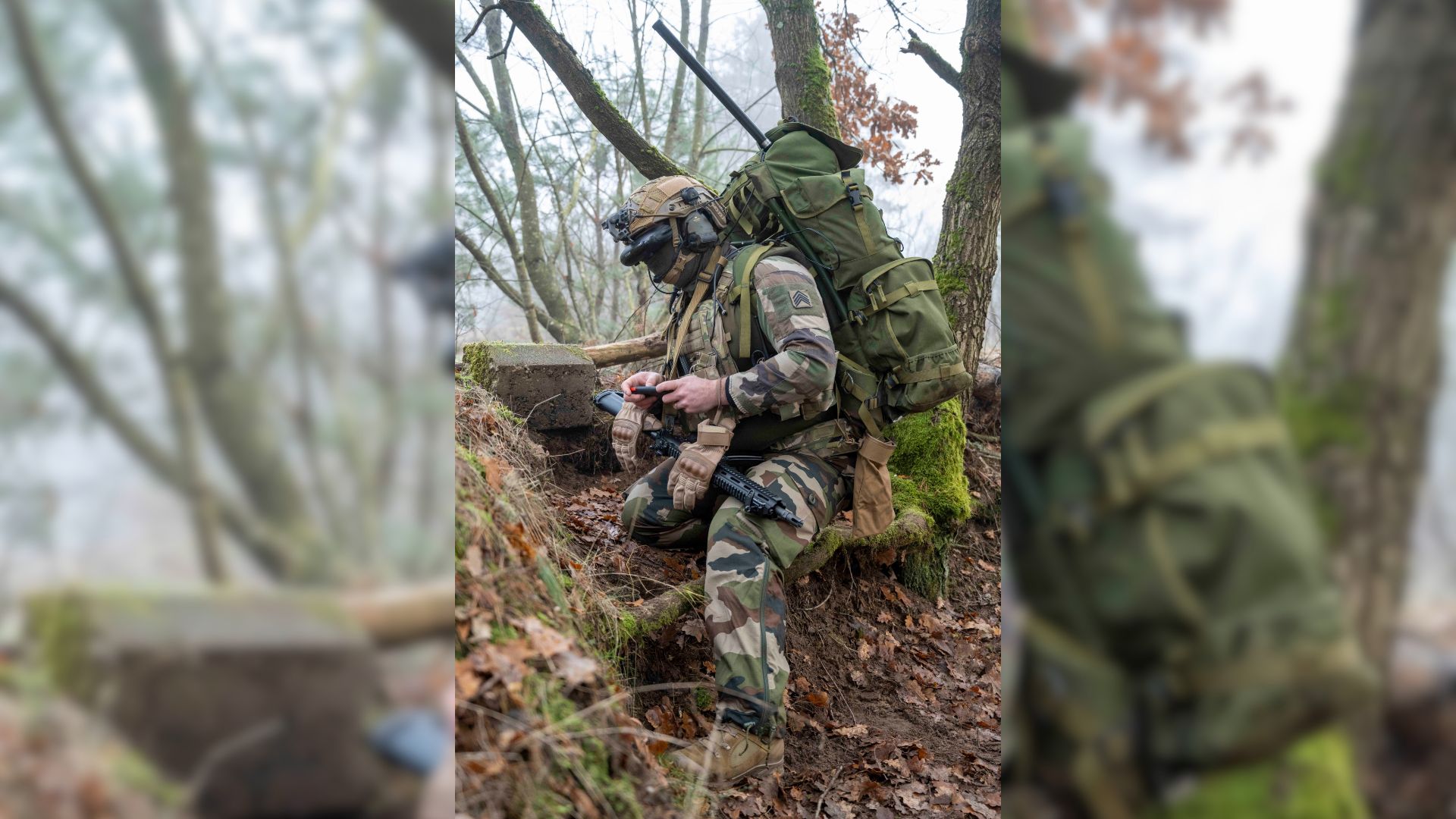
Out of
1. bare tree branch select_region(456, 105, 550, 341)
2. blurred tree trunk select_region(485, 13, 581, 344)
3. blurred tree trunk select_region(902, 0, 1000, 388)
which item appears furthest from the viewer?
blurred tree trunk select_region(485, 13, 581, 344)

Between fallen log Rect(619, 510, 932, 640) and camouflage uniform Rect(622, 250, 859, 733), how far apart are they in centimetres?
33

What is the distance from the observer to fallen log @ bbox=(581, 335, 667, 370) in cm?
639

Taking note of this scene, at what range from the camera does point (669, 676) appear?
4.11 meters

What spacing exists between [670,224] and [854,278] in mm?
913

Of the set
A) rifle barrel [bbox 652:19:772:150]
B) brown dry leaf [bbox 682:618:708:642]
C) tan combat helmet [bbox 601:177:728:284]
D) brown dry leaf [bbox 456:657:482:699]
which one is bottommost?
brown dry leaf [bbox 682:618:708:642]
